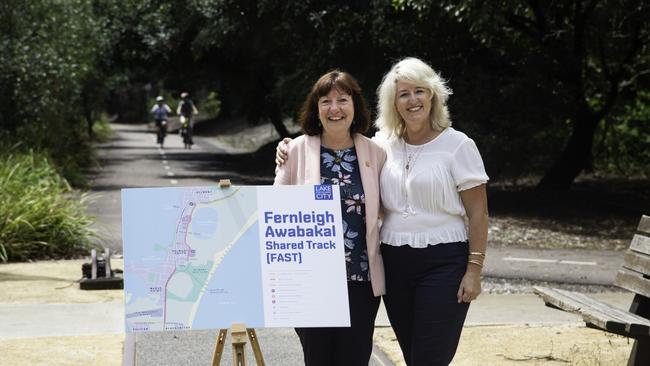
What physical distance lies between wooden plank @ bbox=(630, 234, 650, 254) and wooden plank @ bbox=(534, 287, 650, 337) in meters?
0.45

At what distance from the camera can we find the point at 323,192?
15.9ft

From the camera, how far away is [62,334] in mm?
7938

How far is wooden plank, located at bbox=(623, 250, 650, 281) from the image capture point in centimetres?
652

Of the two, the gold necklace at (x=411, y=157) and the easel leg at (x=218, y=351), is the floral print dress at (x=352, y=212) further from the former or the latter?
the easel leg at (x=218, y=351)

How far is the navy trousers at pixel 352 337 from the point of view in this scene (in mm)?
4910

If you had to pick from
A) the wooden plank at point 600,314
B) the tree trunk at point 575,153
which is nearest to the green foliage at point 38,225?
the wooden plank at point 600,314

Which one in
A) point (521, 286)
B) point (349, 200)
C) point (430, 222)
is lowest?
point (521, 286)

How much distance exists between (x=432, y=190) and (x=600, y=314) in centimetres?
151

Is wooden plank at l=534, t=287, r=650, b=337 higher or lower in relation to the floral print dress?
lower

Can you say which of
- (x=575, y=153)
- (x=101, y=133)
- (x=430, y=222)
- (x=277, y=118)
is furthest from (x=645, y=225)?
(x=101, y=133)

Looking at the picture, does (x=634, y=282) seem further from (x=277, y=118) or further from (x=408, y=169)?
(x=277, y=118)

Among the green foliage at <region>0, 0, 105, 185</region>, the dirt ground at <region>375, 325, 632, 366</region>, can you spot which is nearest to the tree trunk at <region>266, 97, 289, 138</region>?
the green foliage at <region>0, 0, 105, 185</region>

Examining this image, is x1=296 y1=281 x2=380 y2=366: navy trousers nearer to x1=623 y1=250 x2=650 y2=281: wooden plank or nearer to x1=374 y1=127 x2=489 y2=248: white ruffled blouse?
x1=374 y1=127 x2=489 y2=248: white ruffled blouse

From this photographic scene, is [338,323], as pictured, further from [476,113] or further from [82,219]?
[476,113]
